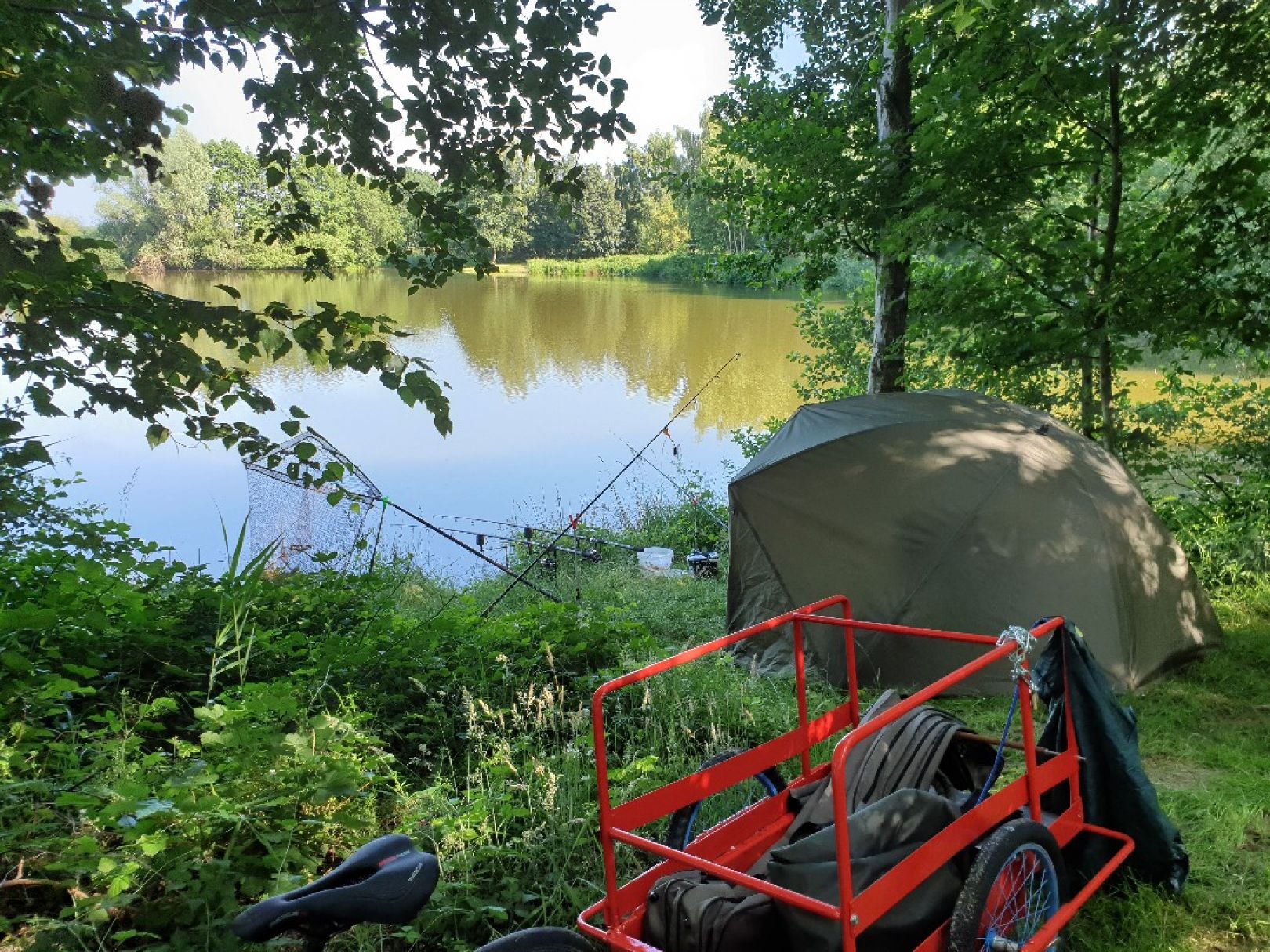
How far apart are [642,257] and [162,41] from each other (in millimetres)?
47892

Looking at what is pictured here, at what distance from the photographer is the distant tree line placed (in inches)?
179

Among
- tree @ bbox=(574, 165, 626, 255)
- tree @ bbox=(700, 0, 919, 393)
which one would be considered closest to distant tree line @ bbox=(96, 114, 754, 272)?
tree @ bbox=(574, 165, 626, 255)

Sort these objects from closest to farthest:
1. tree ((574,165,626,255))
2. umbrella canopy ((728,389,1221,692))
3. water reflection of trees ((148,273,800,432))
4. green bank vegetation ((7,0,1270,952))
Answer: green bank vegetation ((7,0,1270,952)), umbrella canopy ((728,389,1221,692)), water reflection of trees ((148,273,800,432)), tree ((574,165,626,255))

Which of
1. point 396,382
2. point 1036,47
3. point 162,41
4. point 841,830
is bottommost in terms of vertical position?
point 841,830

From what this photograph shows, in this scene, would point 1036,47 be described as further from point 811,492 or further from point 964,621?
point 964,621

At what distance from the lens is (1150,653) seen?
521 centimetres

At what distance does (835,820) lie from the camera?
2100 mm

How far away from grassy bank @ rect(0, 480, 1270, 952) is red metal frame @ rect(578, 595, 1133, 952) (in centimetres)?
51

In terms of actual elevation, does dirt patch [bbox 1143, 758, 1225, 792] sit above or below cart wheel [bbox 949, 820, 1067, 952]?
below

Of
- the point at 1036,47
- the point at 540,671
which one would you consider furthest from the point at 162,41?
the point at 1036,47

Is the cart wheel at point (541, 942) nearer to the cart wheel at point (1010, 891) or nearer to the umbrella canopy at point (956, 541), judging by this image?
the cart wheel at point (1010, 891)

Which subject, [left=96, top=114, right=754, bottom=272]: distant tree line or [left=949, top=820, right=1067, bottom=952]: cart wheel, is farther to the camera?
[left=96, top=114, right=754, bottom=272]: distant tree line

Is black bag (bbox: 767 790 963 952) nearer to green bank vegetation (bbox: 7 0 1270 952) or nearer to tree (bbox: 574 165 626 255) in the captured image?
green bank vegetation (bbox: 7 0 1270 952)

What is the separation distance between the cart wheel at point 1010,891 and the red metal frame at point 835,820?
0.23 ft
